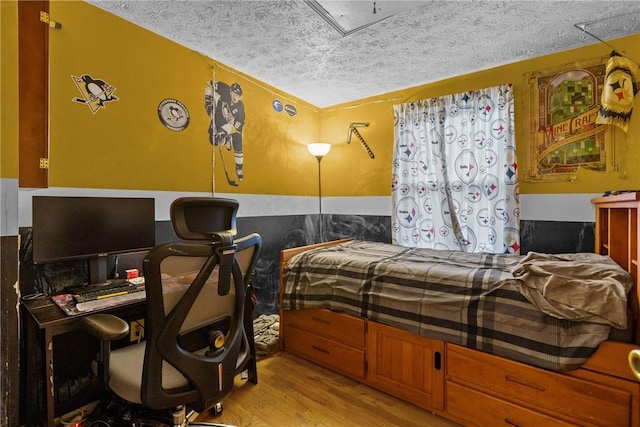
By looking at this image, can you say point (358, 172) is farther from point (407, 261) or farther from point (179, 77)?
point (179, 77)

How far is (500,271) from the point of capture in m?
1.81

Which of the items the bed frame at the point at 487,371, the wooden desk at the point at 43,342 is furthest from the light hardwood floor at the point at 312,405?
the wooden desk at the point at 43,342

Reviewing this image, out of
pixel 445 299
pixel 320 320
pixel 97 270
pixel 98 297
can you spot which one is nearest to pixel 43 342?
pixel 98 297

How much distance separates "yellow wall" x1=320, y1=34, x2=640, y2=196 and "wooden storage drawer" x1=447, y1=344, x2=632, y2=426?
5.22 ft

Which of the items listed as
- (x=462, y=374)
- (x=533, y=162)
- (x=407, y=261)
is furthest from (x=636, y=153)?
(x=462, y=374)

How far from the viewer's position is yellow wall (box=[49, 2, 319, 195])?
5.67ft

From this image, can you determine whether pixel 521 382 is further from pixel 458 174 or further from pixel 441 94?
pixel 441 94

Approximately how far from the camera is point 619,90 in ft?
6.73

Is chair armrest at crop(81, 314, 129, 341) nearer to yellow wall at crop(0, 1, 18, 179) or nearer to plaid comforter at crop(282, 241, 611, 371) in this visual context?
yellow wall at crop(0, 1, 18, 179)

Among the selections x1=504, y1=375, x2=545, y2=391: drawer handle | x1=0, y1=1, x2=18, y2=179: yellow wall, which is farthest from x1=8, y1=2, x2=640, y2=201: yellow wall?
x1=504, y1=375, x2=545, y2=391: drawer handle

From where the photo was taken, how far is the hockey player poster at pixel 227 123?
252cm

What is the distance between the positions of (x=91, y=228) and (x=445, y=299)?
81.6 inches

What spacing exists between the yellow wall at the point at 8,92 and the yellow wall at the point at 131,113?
983 mm

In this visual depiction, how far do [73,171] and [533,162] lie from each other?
336 cm
